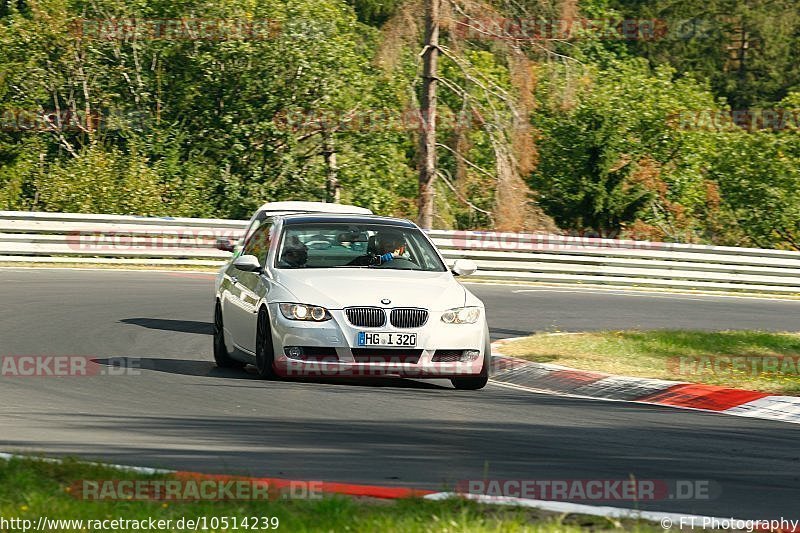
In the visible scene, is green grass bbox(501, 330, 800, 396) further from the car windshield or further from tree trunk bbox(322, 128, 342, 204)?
tree trunk bbox(322, 128, 342, 204)

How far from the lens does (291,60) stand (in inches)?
1592

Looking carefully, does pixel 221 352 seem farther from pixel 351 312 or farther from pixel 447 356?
pixel 447 356

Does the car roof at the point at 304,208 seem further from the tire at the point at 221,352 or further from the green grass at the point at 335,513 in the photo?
the green grass at the point at 335,513

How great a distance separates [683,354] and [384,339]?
515cm

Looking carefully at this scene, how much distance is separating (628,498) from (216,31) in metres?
34.9

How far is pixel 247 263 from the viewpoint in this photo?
12.9 meters

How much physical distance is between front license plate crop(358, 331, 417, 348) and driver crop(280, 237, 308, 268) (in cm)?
135

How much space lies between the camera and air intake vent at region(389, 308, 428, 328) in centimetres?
1182

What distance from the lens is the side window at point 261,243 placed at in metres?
13.4

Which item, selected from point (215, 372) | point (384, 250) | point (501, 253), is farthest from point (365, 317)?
point (501, 253)

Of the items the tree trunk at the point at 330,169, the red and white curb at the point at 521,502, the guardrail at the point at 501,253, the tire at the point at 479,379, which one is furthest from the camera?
the tree trunk at the point at 330,169

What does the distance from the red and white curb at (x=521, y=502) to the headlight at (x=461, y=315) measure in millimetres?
4861

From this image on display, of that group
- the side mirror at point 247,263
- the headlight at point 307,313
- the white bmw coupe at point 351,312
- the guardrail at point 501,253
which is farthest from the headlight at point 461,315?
the guardrail at point 501,253

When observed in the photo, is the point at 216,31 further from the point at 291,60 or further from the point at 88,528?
the point at 88,528
